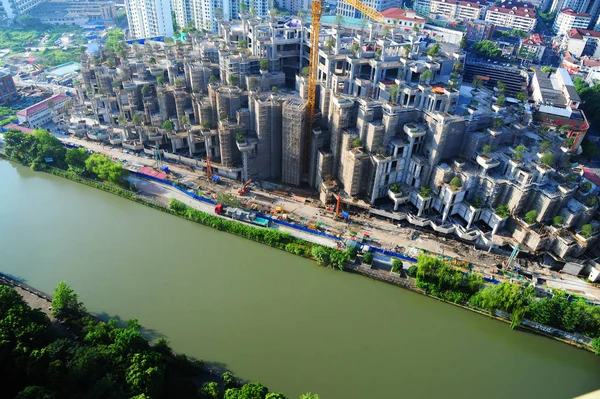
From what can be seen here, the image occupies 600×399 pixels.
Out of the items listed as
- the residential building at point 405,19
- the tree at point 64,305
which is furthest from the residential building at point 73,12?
the tree at point 64,305

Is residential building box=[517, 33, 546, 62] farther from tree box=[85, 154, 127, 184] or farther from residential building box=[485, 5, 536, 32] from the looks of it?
tree box=[85, 154, 127, 184]

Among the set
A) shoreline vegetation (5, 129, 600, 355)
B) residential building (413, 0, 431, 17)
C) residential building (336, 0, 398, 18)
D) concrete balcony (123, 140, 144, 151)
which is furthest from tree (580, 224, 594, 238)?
residential building (413, 0, 431, 17)

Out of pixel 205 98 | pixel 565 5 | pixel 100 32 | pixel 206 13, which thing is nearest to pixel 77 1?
pixel 100 32

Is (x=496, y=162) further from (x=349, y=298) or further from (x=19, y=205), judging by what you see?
(x=19, y=205)

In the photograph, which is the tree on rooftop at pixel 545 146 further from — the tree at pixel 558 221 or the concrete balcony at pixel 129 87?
the concrete balcony at pixel 129 87

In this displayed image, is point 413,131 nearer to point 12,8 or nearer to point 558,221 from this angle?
point 558,221
